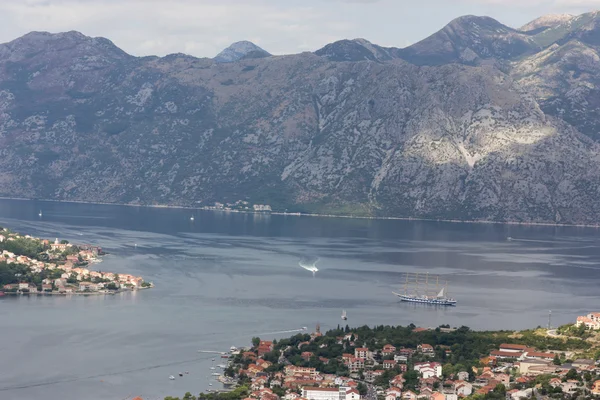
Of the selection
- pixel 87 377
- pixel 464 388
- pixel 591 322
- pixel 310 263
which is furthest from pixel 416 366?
pixel 310 263

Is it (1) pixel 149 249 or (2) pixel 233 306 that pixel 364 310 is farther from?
(1) pixel 149 249

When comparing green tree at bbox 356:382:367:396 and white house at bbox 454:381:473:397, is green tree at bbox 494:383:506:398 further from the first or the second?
green tree at bbox 356:382:367:396

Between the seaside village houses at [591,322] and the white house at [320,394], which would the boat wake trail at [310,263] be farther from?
the white house at [320,394]

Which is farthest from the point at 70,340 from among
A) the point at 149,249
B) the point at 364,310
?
the point at 149,249

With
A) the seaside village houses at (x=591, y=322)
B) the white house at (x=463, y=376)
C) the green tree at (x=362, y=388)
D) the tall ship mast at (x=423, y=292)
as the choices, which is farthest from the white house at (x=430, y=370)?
the tall ship mast at (x=423, y=292)

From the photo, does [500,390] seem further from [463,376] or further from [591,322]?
[591,322]

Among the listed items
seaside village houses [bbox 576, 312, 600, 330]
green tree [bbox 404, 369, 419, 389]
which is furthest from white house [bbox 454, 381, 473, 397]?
seaside village houses [bbox 576, 312, 600, 330]

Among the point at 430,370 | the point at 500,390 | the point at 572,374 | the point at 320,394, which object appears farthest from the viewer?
the point at 430,370
